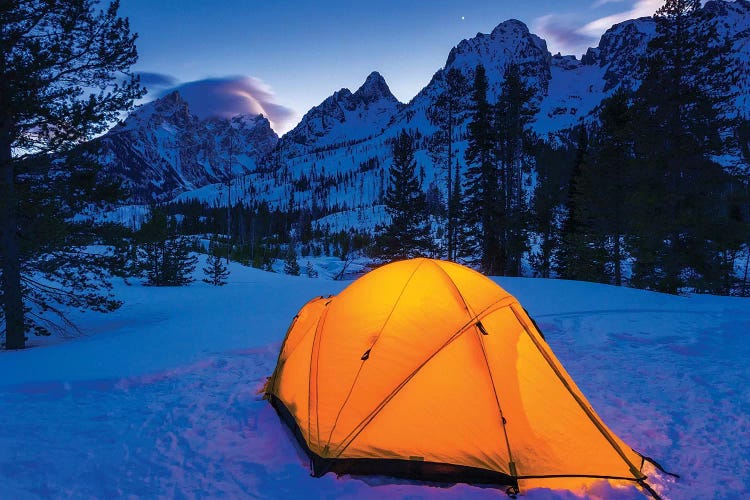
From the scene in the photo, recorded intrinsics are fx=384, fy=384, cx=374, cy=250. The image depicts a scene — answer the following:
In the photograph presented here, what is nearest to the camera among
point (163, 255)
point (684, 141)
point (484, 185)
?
point (684, 141)

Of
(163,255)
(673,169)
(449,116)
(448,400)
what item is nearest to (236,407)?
(448,400)

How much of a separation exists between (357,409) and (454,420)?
102cm

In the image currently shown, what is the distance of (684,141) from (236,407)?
2019 cm

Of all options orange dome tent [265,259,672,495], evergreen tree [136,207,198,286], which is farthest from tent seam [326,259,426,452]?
evergreen tree [136,207,198,286]

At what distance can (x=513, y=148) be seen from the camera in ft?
86.9

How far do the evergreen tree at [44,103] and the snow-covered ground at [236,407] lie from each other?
214cm

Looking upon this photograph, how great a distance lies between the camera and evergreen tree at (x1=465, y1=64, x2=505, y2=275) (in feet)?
86.4

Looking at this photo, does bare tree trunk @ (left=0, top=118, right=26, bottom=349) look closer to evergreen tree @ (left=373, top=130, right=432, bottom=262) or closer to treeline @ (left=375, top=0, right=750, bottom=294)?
evergreen tree @ (left=373, top=130, right=432, bottom=262)

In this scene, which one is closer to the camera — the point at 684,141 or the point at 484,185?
the point at 684,141

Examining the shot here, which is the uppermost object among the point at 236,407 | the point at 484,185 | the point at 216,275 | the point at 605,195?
the point at 484,185

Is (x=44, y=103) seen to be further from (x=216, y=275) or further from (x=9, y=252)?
(x=216, y=275)

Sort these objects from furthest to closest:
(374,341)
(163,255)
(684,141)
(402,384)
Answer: (163,255) → (684,141) → (374,341) → (402,384)

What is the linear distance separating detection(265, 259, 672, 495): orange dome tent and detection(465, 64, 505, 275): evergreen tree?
2294 centimetres

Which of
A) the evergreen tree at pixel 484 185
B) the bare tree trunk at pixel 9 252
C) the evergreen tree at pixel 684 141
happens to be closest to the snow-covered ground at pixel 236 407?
the bare tree trunk at pixel 9 252
